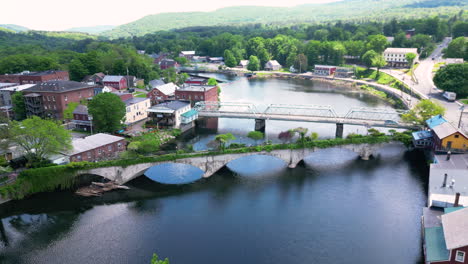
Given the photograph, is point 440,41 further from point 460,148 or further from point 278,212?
point 278,212

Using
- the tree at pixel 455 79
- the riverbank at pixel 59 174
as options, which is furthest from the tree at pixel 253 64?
the riverbank at pixel 59 174

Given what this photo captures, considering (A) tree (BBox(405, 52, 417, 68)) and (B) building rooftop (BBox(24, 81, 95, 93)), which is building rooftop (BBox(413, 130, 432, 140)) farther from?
(A) tree (BBox(405, 52, 417, 68))

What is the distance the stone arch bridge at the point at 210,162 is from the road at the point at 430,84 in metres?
15.6

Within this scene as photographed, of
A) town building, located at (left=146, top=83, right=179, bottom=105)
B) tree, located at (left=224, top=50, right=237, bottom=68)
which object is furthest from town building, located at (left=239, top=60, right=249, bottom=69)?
town building, located at (left=146, top=83, right=179, bottom=105)

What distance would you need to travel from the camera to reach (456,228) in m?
22.6

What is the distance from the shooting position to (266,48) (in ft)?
477

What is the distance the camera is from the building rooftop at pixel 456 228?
21.3 meters

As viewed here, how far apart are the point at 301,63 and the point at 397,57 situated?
103 feet

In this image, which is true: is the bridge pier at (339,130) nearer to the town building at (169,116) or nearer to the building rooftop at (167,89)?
the town building at (169,116)

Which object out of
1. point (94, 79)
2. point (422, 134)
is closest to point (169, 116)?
point (94, 79)

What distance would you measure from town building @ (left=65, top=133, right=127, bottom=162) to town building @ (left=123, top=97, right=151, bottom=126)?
1419 cm

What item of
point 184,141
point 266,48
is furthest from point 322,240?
point 266,48

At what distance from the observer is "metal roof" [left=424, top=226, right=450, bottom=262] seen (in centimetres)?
2288

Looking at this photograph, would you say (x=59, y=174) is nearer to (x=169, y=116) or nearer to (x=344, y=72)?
(x=169, y=116)
